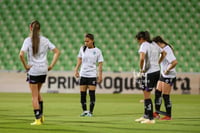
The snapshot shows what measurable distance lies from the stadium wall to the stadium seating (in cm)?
202

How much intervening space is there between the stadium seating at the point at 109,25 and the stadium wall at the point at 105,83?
79.7 inches

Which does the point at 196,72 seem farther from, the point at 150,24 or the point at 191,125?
the point at 191,125

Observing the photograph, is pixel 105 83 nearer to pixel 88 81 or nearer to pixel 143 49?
pixel 88 81

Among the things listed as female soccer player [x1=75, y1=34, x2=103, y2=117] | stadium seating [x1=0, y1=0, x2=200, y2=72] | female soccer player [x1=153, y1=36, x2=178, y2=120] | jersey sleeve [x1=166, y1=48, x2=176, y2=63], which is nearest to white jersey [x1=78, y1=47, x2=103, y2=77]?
female soccer player [x1=75, y1=34, x2=103, y2=117]

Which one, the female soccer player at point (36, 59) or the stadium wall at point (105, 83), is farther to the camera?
the stadium wall at point (105, 83)

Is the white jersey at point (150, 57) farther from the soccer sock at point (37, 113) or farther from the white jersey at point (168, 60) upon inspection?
the soccer sock at point (37, 113)

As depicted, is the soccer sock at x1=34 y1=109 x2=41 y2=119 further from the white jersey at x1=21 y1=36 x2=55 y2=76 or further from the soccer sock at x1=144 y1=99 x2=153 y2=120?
the soccer sock at x1=144 y1=99 x2=153 y2=120

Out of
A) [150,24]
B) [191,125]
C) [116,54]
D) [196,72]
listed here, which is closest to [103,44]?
[116,54]

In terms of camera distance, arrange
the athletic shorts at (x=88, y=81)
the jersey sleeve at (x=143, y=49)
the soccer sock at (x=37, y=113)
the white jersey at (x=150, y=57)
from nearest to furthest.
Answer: the soccer sock at (x=37, y=113)
the jersey sleeve at (x=143, y=49)
the white jersey at (x=150, y=57)
the athletic shorts at (x=88, y=81)

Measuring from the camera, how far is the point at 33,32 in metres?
8.13

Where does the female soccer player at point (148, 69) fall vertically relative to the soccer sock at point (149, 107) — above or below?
above

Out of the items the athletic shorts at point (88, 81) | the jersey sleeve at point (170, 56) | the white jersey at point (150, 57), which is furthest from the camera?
the athletic shorts at point (88, 81)

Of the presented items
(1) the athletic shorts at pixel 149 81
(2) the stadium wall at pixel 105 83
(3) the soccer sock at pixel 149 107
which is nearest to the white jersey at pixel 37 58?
(1) the athletic shorts at pixel 149 81

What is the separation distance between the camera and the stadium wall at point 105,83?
68.1ft
